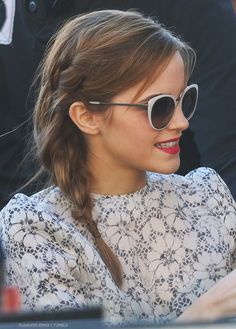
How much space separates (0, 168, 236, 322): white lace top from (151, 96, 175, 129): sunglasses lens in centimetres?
24

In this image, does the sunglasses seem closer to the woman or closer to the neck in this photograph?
the woman

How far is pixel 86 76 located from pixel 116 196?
293mm

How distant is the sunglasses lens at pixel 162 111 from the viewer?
5.73ft

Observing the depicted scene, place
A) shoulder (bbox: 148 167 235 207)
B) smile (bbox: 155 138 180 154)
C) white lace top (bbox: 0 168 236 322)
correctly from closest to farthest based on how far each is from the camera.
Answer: white lace top (bbox: 0 168 236 322) → smile (bbox: 155 138 180 154) → shoulder (bbox: 148 167 235 207)

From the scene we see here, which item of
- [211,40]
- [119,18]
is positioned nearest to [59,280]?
[119,18]

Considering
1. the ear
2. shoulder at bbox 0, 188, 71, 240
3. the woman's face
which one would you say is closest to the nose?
the woman's face

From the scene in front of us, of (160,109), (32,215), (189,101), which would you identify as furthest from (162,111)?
(32,215)

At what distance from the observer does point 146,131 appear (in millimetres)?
1767

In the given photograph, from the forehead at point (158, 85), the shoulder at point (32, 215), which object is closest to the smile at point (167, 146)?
→ the forehead at point (158, 85)

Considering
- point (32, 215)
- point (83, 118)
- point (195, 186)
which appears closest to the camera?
point (32, 215)

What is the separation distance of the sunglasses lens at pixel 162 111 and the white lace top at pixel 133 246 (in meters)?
0.24

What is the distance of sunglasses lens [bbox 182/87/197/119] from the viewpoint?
182 centimetres

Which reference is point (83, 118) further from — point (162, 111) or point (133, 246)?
point (133, 246)

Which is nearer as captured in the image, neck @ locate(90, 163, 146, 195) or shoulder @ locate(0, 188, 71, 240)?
shoulder @ locate(0, 188, 71, 240)
